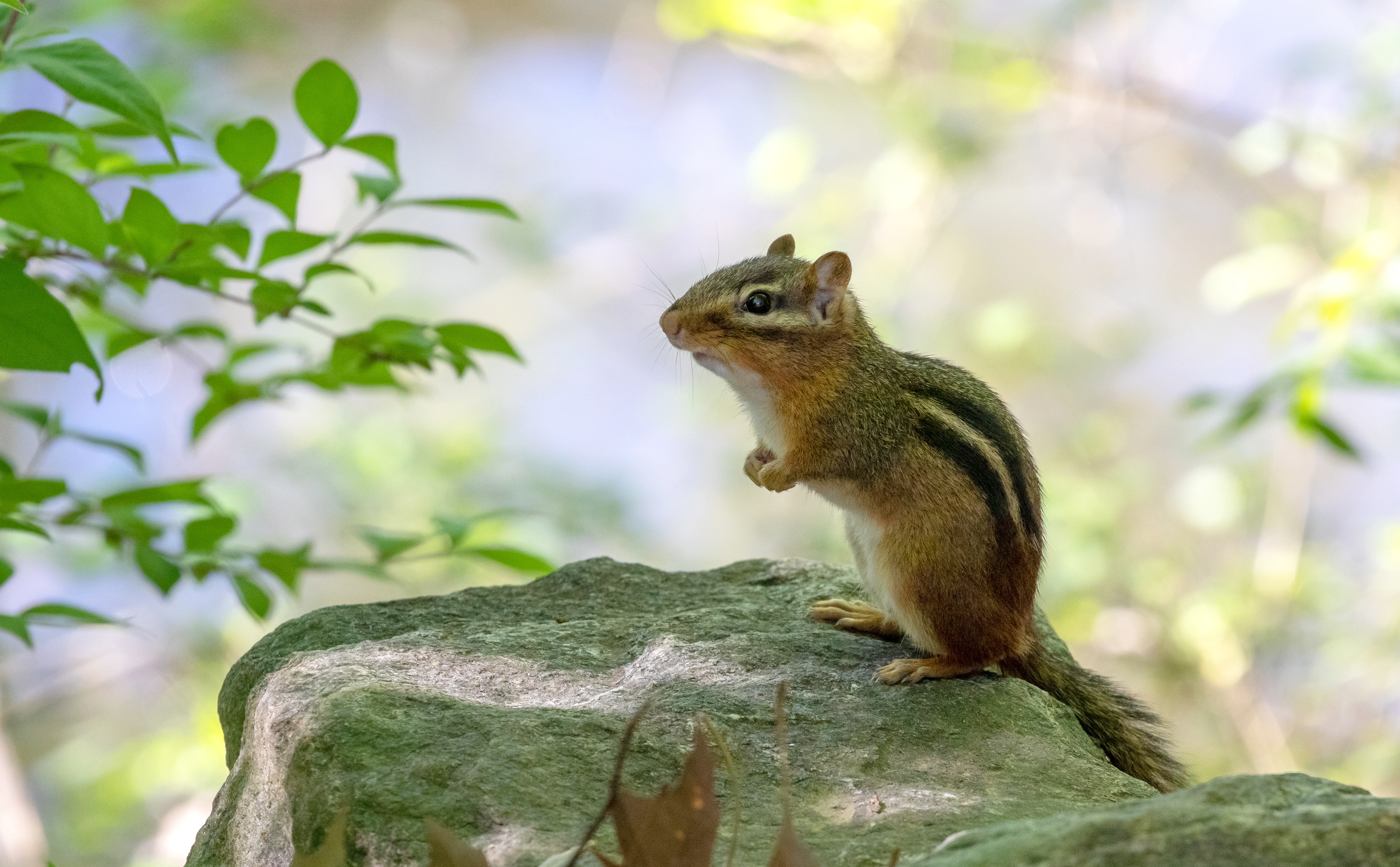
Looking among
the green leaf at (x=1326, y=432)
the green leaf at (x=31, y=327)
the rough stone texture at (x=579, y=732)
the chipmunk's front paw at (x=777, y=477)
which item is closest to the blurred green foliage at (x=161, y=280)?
the green leaf at (x=31, y=327)

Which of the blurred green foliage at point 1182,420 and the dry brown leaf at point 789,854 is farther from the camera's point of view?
the blurred green foliage at point 1182,420

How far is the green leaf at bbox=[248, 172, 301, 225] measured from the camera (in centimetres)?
159

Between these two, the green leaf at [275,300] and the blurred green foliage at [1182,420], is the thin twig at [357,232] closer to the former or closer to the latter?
the green leaf at [275,300]

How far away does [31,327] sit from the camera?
3.75ft

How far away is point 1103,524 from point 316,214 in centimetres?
415

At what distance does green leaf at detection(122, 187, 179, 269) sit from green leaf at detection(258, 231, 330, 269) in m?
0.11

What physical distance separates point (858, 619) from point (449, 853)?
117cm

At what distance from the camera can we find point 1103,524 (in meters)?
5.02

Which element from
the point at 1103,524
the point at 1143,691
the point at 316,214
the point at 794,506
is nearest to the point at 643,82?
the point at 316,214

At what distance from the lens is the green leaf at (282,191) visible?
1595 mm

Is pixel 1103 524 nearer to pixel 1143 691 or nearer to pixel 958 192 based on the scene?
pixel 1143 691

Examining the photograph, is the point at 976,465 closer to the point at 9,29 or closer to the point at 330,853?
the point at 330,853

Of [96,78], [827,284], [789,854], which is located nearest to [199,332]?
[96,78]

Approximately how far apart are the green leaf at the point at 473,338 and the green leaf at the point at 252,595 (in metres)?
0.47
